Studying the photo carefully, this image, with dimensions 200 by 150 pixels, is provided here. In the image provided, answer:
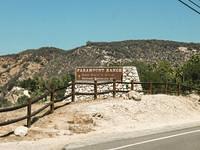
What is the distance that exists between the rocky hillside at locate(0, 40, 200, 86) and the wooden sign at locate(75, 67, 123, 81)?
61427 millimetres

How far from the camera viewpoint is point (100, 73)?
3444cm

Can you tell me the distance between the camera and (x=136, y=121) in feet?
78.6

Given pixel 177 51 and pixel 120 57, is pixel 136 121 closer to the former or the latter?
pixel 120 57

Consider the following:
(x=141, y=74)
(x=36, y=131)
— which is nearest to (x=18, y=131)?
(x=36, y=131)

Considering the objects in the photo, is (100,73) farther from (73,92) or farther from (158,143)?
(158,143)

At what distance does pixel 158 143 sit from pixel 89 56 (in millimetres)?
92020

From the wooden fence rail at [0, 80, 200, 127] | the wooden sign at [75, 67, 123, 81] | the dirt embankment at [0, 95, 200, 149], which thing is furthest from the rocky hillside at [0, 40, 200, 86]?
the dirt embankment at [0, 95, 200, 149]

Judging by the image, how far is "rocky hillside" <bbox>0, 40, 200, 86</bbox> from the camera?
105713 millimetres

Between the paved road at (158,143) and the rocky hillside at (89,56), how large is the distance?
3078 inches

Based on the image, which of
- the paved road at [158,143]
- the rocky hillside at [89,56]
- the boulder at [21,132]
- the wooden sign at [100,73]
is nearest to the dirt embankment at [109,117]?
the boulder at [21,132]

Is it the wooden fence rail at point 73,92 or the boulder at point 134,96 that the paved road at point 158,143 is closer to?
the wooden fence rail at point 73,92

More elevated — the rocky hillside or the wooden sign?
the rocky hillside

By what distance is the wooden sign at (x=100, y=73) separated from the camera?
3422cm

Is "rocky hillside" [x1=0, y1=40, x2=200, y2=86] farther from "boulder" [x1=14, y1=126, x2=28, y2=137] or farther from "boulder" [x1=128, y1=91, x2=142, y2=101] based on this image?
"boulder" [x1=14, y1=126, x2=28, y2=137]
